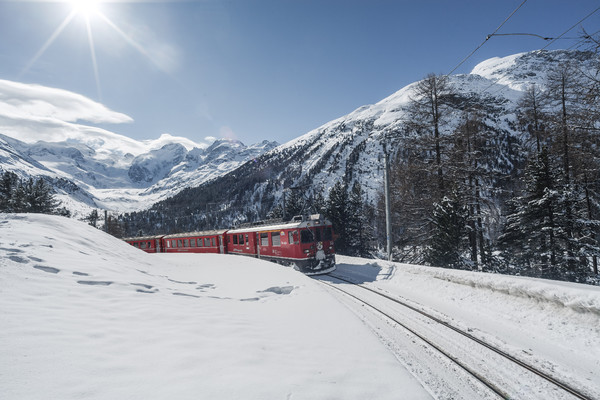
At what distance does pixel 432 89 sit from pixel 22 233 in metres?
19.6

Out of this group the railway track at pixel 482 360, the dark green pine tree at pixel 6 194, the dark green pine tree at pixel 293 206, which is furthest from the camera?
the dark green pine tree at pixel 293 206

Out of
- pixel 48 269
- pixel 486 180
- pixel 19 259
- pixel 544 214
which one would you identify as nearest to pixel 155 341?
pixel 48 269

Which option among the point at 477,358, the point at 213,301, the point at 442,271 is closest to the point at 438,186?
the point at 442,271

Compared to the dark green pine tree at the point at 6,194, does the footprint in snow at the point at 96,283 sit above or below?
below

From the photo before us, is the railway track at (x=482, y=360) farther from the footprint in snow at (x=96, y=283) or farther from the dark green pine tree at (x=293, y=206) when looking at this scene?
the dark green pine tree at (x=293, y=206)

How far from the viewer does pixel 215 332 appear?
495 centimetres

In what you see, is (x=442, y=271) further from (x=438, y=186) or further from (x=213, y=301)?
(x=213, y=301)

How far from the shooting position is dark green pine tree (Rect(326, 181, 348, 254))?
35.0 m

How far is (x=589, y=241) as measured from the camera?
1512 centimetres

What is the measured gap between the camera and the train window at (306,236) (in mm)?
17078

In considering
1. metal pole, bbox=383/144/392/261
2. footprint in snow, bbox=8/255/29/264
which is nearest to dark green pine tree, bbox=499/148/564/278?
metal pole, bbox=383/144/392/261

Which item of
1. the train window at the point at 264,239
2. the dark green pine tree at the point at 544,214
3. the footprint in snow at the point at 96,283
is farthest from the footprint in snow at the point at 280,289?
the dark green pine tree at the point at 544,214

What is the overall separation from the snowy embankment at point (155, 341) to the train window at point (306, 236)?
8857 millimetres

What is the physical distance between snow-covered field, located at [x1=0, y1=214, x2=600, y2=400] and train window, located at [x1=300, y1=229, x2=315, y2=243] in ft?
22.4
